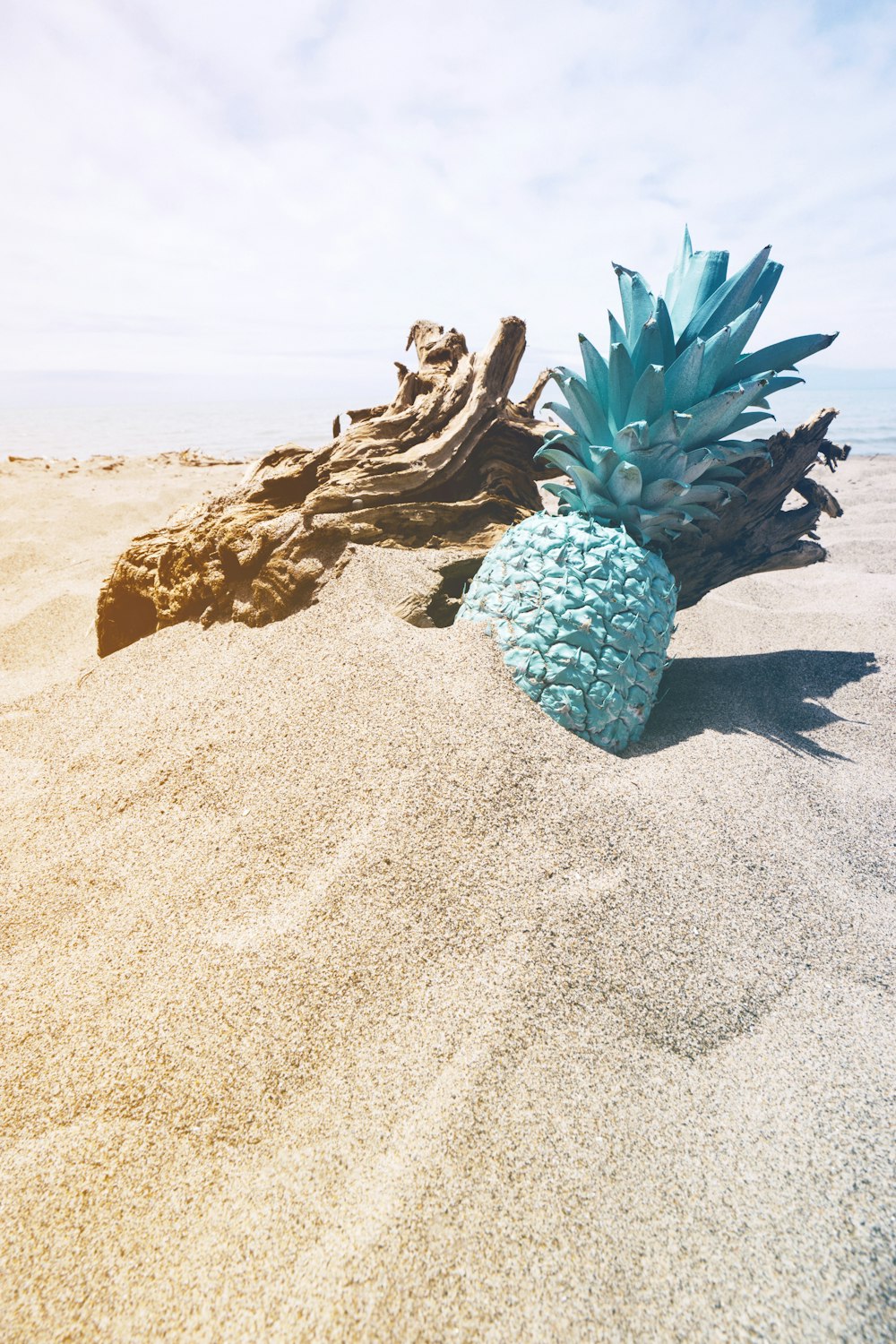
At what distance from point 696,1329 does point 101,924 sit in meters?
1.38

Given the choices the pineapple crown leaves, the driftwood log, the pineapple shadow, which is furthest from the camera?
the driftwood log

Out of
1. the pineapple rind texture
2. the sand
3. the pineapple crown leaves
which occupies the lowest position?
Result: the sand

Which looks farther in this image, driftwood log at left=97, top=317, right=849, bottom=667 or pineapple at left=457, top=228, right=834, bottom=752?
driftwood log at left=97, top=317, right=849, bottom=667

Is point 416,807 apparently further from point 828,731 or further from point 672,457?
point 828,731

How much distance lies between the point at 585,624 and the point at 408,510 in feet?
3.76

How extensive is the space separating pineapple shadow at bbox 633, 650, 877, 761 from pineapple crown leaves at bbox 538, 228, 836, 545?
783 millimetres

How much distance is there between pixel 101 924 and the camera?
1.61 m

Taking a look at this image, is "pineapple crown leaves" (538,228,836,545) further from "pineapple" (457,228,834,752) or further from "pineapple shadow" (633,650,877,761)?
"pineapple shadow" (633,650,877,761)

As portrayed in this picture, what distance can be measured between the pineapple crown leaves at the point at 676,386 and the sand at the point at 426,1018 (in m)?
0.80

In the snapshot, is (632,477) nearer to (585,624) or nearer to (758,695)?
(585,624)

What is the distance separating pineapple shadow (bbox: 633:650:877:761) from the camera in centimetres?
262

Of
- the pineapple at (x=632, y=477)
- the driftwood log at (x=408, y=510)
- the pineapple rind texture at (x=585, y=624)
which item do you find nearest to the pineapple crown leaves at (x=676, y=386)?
the pineapple at (x=632, y=477)

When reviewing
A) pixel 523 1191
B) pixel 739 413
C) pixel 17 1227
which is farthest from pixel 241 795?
pixel 739 413

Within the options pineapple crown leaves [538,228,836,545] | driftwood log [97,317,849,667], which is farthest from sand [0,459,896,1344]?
pineapple crown leaves [538,228,836,545]
